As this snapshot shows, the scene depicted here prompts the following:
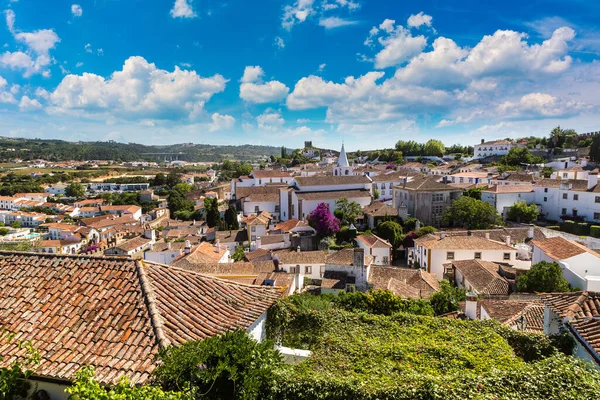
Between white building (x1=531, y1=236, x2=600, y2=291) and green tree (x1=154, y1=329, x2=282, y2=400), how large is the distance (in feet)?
59.2

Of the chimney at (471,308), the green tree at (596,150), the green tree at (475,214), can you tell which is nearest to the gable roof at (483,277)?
the chimney at (471,308)

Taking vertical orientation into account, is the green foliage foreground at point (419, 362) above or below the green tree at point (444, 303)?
above

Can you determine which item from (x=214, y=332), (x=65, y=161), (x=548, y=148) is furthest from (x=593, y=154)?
(x=65, y=161)

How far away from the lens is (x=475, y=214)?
35969 millimetres

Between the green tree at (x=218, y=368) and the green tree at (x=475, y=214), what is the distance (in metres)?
35.0

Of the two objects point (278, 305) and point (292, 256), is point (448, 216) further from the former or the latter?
point (278, 305)

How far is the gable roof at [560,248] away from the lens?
19828 mm

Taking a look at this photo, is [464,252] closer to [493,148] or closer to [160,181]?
[493,148]

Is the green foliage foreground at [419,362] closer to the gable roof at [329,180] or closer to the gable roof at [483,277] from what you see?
the gable roof at [483,277]

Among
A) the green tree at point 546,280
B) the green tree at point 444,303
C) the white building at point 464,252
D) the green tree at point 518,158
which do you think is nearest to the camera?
the green tree at point 546,280

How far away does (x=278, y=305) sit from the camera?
819cm

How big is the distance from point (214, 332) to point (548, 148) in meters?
89.4

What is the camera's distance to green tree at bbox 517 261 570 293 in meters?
17.6

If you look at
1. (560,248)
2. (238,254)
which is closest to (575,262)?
(560,248)
